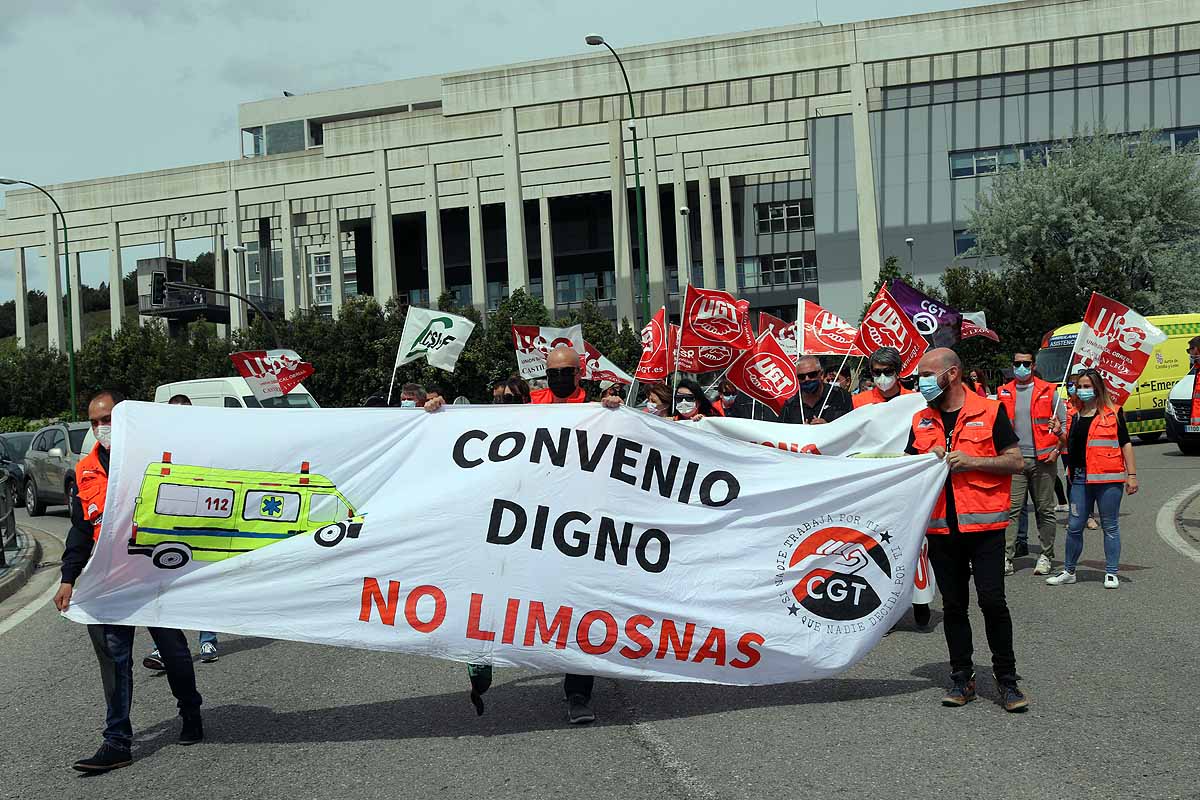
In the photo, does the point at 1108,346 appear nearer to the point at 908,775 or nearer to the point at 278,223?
the point at 908,775

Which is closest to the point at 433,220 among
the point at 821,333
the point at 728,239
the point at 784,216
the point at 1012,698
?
the point at 728,239

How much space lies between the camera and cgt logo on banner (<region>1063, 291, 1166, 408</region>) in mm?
11594

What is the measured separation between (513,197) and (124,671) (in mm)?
52509

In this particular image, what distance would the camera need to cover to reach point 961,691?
21.2 feet

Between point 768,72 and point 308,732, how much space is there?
50.3 metres

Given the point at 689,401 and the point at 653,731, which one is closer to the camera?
the point at 653,731

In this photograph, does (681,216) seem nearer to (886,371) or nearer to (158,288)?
(158,288)

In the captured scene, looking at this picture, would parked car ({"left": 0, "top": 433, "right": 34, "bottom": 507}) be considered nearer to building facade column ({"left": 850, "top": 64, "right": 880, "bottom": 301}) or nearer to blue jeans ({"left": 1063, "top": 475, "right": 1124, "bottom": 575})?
blue jeans ({"left": 1063, "top": 475, "right": 1124, "bottom": 575})

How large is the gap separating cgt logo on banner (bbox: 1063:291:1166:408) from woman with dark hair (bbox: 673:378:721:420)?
4.18m

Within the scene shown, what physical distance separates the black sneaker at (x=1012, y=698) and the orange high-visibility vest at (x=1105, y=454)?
4358mm

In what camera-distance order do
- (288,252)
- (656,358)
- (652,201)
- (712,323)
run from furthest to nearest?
(288,252) < (652,201) < (656,358) < (712,323)

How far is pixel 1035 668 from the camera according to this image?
7262mm

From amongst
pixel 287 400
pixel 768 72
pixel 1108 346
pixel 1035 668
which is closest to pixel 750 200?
pixel 768 72

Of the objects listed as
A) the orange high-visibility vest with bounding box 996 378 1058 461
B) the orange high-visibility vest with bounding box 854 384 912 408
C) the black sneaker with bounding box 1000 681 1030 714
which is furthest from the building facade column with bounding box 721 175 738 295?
the black sneaker with bounding box 1000 681 1030 714
